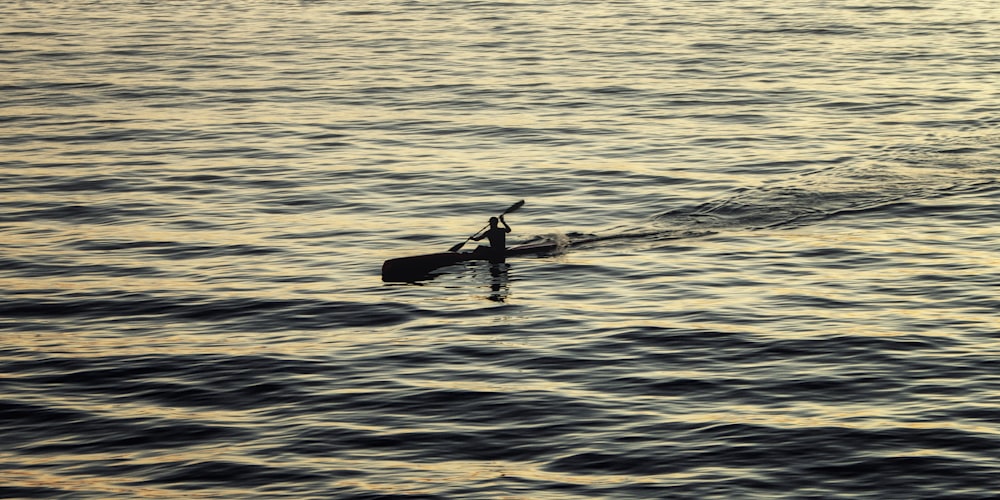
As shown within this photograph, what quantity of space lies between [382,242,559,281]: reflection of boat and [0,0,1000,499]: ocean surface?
302 mm

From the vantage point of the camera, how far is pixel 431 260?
3012 cm

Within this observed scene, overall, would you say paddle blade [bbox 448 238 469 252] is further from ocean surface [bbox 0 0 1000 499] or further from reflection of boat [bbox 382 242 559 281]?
ocean surface [bbox 0 0 1000 499]

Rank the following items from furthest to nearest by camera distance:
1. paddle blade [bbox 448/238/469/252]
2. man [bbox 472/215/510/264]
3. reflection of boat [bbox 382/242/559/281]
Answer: man [bbox 472/215/510/264], paddle blade [bbox 448/238/469/252], reflection of boat [bbox 382/242/559/281]

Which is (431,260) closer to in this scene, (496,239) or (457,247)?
(457,247)

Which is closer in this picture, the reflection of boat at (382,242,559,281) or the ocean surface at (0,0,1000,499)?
the ocean surface at (0,0,1000,499)

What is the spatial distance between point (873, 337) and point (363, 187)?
656 inches

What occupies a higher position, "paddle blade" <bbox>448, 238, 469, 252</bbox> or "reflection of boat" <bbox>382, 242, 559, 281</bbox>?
"paddle blade" <bbox>448, 238, 469, 252</bbox>

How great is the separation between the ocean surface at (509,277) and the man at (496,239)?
44 centimetres

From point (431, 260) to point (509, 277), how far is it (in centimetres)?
159

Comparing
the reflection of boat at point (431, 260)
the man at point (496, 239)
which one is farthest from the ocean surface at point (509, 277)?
the man at point (496, 239)

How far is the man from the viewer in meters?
30.7

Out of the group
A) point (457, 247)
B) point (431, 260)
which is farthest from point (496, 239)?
point (431, 260)

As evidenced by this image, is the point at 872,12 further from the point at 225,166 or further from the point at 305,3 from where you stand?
the point at 225,166

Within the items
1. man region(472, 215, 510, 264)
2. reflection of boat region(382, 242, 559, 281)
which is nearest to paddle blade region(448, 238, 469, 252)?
reflection of boat region(382, 242, 559, 281)
